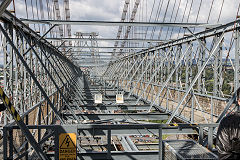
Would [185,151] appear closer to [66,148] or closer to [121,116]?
[66,148]

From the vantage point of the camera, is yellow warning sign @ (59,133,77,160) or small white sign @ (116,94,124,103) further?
small white sign @ (116,94,124,103)

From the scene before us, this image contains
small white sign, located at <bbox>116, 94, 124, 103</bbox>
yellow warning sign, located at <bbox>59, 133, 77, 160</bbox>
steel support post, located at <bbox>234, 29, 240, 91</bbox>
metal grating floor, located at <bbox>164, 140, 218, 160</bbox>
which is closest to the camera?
metal grating floor, located at <bbox>164, 140, 218, 160</bbox>

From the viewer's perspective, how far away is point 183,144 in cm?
434

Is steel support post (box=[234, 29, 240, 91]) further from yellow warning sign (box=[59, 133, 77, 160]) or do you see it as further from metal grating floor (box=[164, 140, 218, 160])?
yellow warning sign (box=[59, 133, 77, 160])

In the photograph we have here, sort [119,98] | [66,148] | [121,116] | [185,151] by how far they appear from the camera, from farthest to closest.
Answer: [119,98] < [121,116] < [66,148] < [185,151]

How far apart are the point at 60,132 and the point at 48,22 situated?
5914 millimetres

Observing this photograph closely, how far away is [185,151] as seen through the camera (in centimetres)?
396

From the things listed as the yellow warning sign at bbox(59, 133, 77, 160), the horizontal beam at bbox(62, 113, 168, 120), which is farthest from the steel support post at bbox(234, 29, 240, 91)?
the yellow warning sign at bbox(59, 133, 77, 160)

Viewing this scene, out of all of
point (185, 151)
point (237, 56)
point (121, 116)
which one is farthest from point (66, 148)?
point (121, 116)

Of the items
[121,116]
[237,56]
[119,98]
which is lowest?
[121,116]

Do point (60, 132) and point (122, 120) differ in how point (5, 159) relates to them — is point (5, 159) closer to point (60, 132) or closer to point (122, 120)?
point (60, 132)

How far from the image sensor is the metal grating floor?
378 cm

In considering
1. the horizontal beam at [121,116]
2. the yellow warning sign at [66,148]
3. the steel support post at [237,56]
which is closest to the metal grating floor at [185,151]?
the yellow warning sign at [66,148]

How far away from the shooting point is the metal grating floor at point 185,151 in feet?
12.4
